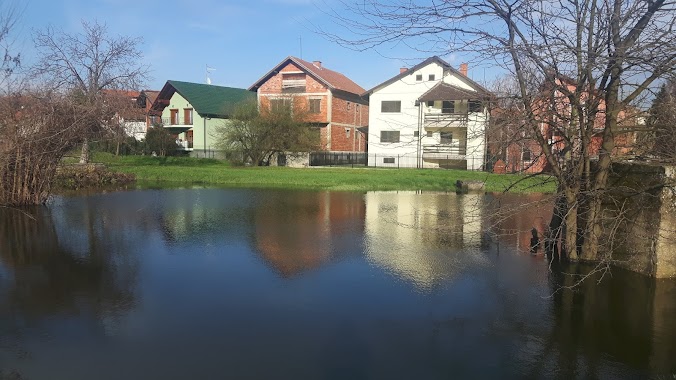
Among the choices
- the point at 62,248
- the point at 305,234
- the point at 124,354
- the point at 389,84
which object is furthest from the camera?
the point at 389,84

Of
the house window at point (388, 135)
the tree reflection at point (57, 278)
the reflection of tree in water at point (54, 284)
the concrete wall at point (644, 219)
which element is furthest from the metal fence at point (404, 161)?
the reflection of tree in water at point (54, 284)

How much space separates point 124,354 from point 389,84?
3915cm

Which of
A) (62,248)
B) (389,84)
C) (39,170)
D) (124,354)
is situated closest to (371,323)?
(124,354)

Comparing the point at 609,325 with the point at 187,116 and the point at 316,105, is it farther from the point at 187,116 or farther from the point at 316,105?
the point at 187,116

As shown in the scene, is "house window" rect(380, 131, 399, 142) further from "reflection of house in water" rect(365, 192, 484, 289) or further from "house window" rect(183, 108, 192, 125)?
"reflection of house in water" rect(365, 192, 484, 289)

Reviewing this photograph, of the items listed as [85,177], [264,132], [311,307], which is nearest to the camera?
[311,307]

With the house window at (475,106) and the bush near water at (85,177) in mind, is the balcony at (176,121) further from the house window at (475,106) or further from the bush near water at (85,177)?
the house window at (475,106)

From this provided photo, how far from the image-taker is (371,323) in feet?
20.1

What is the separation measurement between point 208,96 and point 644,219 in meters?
48.7

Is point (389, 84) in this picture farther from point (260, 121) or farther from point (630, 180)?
point (630, 180)

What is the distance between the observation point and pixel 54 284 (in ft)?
24.3

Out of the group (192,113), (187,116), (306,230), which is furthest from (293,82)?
(306,230)

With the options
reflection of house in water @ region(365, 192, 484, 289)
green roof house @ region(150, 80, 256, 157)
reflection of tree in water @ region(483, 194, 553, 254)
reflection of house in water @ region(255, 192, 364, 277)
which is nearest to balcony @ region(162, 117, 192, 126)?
green roof house @ region(150, 80, 256, 157)

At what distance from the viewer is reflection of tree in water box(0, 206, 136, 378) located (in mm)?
6121
